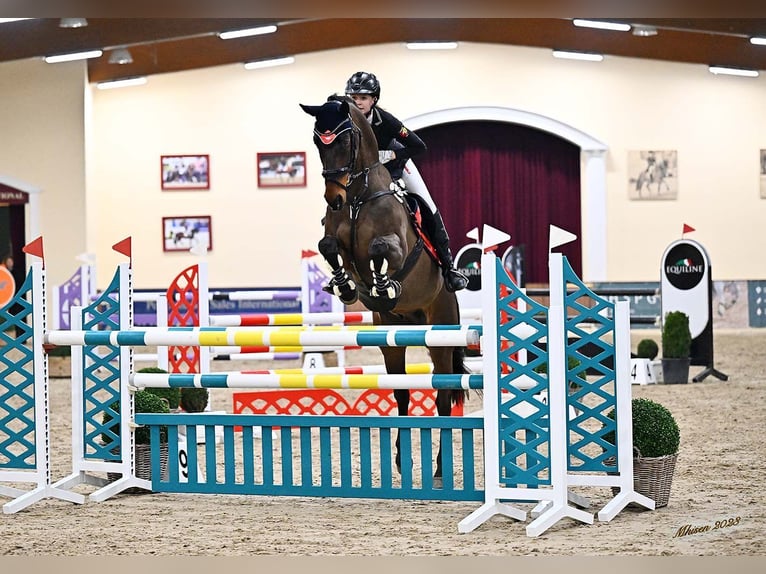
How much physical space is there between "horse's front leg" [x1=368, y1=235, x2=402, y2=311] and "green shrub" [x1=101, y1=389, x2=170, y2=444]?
86 cm

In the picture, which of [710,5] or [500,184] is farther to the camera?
[500,184]

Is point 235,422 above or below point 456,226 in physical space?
below

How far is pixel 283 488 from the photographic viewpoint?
135 inches

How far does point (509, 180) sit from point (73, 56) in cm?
512

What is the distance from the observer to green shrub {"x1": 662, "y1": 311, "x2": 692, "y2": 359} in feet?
23.5

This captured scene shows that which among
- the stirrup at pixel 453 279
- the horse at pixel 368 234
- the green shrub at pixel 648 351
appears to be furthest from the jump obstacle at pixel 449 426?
the green shrub at pixel 648 351

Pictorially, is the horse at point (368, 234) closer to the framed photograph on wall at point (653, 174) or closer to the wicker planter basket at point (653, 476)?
the wicker planter basket at point (653, 476)

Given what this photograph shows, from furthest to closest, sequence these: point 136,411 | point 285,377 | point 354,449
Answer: point 354,449
point 136,411
point 285,377

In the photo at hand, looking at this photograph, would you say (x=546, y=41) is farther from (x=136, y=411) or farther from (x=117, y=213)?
(x=136, y=411)

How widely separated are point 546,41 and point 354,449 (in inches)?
323

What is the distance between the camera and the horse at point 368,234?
345cm

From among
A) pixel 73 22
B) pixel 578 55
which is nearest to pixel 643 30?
pixel 578 55

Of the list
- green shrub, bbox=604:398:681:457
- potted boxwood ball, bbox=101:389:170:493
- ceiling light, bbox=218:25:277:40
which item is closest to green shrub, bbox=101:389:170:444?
potted boxwood ball, bbox=101:389:170:493

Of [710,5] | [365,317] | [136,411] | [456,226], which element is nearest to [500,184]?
[456,226]
